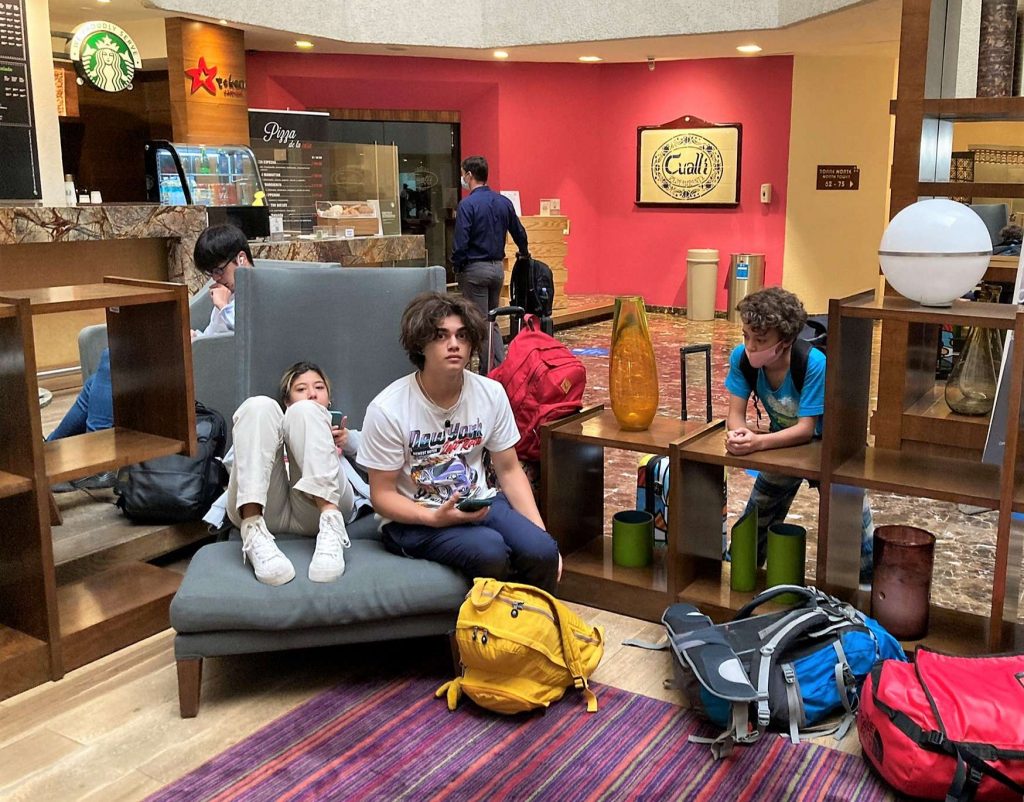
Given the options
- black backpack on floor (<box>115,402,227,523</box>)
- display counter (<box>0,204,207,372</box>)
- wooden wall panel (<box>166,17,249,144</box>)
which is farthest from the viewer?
wooden wall panel (<box>166,17,249,144</box>)

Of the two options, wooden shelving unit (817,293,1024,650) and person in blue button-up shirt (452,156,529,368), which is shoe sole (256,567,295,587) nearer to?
wooden shelving unit (817,293,1024,650)

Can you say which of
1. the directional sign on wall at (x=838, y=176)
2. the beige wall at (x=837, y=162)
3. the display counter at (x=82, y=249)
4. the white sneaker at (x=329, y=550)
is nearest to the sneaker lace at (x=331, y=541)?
the white sneaker at (x=329, y=550)

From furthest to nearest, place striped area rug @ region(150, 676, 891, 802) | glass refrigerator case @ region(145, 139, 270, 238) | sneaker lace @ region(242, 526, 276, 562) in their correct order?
glass refrigerator case @ region(145, 139, 270, 238), sneaker lace @ region(242, 526, 276, 562), striped area rug @ region(150, 676, 891, 802)

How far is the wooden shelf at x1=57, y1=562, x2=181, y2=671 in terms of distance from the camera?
2.82 meters

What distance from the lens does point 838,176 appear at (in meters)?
9.79

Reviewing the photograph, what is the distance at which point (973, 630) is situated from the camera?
109 inches

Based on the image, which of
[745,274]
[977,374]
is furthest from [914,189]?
[745,274]

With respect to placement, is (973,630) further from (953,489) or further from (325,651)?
(325,651)

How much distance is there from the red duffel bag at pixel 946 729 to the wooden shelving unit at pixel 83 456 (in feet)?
6.82

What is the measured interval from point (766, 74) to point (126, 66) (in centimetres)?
610

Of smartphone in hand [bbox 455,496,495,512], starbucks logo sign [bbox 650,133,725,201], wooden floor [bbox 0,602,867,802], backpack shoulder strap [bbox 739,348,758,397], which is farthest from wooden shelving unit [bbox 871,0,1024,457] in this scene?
starbucks logo sign [bbox 650,133,725,201]

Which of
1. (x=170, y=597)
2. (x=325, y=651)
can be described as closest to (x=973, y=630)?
(x=325, y=651)

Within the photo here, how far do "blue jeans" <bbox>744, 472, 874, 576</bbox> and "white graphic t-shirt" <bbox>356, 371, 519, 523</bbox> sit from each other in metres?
0.84

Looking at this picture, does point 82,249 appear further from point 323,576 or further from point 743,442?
point 743,442
